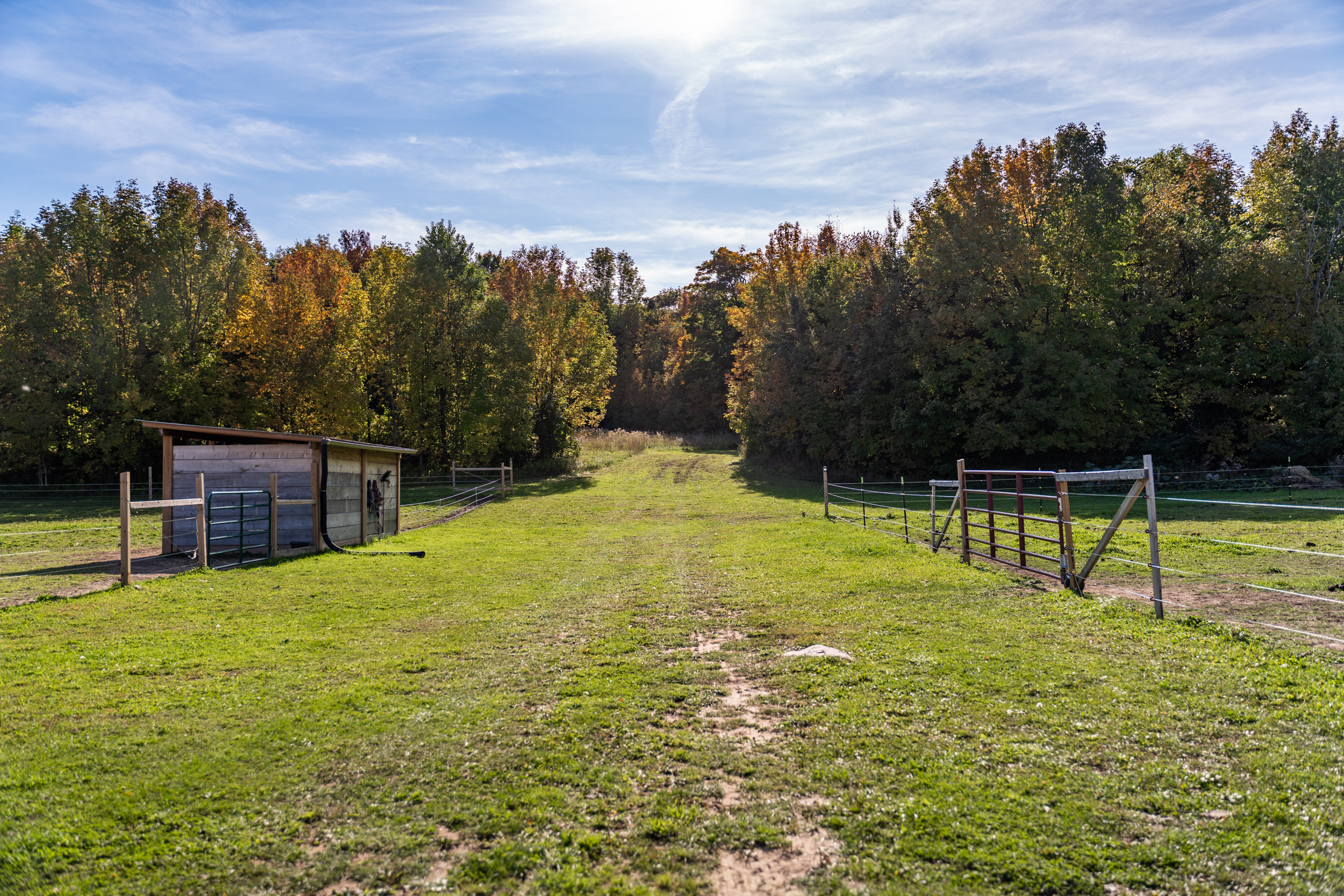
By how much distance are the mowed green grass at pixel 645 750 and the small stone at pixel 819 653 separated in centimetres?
13

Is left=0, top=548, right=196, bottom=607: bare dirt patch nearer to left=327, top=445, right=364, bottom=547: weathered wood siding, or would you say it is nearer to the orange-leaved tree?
left=327, top=445, right=364, bottom=547: weathered wood siding

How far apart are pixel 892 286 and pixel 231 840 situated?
1378 inches

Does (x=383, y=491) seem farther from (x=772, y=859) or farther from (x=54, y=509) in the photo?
(x=772, y=859)

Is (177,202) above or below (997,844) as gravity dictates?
above

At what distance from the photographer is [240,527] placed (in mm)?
14469

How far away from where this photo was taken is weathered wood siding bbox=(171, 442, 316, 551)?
50.8 ft

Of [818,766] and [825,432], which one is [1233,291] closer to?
[825,432]

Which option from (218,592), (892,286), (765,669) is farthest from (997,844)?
(892,286)

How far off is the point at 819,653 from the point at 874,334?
1170 inches

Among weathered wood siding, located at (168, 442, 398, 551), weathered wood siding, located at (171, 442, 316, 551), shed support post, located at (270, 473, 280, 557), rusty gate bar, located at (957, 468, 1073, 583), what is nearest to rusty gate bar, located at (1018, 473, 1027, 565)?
rusty gate bar, located at (957, 468, 1073, 583)

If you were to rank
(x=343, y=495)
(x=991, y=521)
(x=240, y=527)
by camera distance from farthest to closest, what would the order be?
(x=343, y=495) → (x=240, y=527) → (x=991, y=521)

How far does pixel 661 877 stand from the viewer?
318 cm

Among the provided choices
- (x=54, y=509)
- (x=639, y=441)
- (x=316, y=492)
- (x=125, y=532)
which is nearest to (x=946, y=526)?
(x=316, y=492)

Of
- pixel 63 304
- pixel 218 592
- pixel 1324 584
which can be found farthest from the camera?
pixel 63 304
